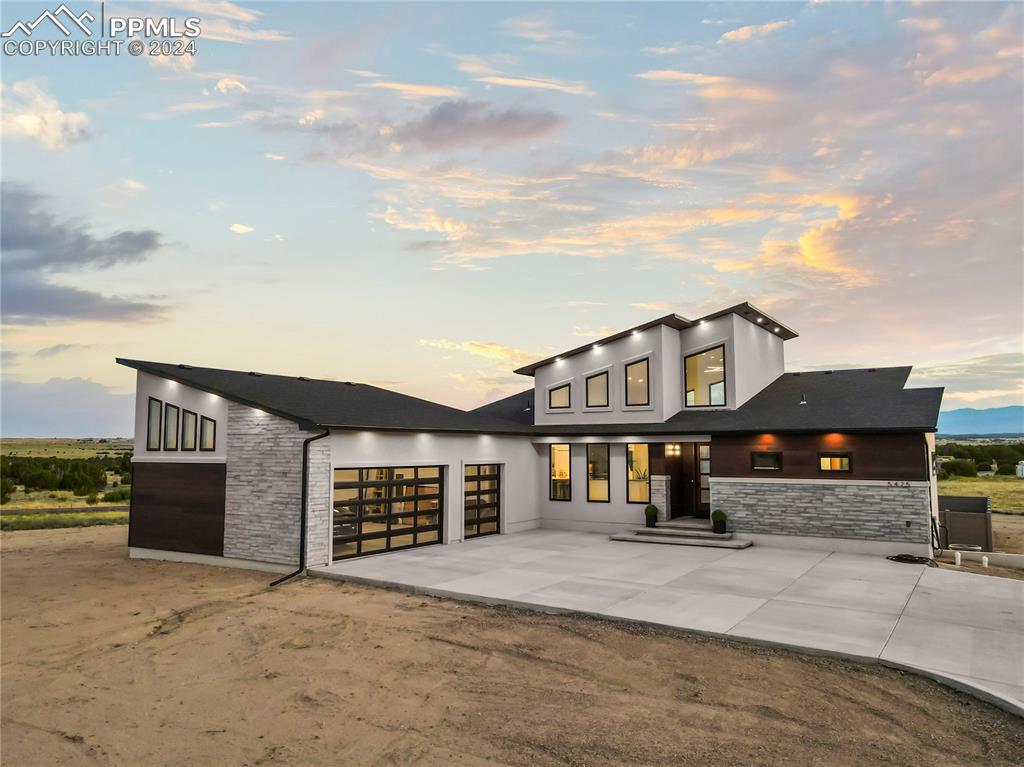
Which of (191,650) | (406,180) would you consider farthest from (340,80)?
(191,650)

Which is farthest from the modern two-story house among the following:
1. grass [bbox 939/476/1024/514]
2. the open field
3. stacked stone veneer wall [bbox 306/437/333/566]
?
the open field

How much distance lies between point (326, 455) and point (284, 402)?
7.17 ft

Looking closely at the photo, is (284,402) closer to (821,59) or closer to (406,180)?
(406,180)

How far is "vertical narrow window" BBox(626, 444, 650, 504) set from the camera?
60.0 ft

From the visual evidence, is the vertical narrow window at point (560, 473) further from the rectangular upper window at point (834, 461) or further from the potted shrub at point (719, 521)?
the rectangular upper window at point (834, 461)

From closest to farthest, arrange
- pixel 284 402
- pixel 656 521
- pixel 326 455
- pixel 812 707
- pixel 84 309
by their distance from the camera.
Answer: pixel 812 707, pixel 326 455, pixel 284 402, pixel 656 521, pixel 84 309

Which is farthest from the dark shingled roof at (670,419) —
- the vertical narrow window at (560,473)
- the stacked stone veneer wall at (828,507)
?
the stacked stone veneer wall at (828,507)

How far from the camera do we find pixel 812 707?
591 centimetres

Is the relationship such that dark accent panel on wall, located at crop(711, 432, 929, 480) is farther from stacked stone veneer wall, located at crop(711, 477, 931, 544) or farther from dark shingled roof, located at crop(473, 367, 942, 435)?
dark shingled roof, located at crop(473, 367, 942, 435)

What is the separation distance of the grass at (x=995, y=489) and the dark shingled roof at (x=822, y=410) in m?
12.5

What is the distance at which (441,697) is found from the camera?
6250 millimetres

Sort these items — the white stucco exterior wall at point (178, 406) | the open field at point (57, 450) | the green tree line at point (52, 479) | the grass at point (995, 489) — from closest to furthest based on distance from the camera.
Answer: the white stucco exterior wall at point (178, 406), the grass at point (995, 489), the green tree line at point (52, 479), the open field at point (57, 450)

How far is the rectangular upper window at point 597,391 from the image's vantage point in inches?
781

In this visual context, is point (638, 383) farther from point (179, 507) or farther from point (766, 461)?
point (179, 507)
